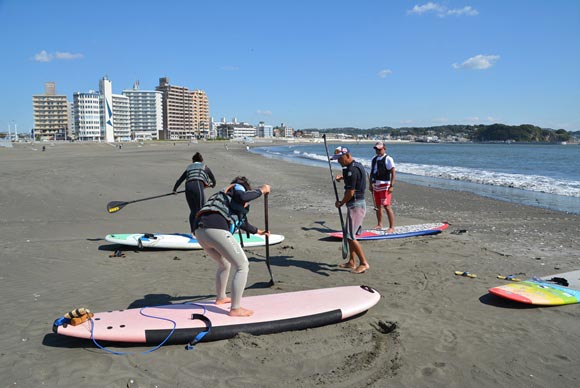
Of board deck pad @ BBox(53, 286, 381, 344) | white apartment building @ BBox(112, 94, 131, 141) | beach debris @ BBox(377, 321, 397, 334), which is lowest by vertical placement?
beach debris @ BBox(377, 321, 397, 334)

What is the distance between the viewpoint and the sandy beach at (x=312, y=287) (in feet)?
11.7

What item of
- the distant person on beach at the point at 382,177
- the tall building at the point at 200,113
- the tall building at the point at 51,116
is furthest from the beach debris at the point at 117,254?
the tall building at the point at 200,113

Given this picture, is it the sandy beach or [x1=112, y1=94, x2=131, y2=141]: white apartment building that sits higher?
[x1=112, y1=94, x2=131, y2=141]: white apartment building

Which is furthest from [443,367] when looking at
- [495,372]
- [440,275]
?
[440,275]

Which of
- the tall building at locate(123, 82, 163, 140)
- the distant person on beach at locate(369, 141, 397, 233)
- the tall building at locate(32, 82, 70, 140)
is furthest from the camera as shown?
the tall building at locate(123, 82, 163, 140)

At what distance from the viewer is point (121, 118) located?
10856 cm

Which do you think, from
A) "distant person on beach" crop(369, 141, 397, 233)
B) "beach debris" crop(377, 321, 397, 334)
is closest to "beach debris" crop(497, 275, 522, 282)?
"beach debris" crop(377, 321, 397, 334)

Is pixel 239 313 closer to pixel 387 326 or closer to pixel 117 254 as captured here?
pixel 387 326

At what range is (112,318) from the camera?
425 centimetres

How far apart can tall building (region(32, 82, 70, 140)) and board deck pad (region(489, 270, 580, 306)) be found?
118 metres

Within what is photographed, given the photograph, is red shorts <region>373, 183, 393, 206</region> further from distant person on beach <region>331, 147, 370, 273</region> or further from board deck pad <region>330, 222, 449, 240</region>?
distant person on beach <region>331, 147, 370, 273</region>

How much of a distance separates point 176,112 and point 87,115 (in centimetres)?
3699

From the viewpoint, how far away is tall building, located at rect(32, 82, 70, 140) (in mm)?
105725

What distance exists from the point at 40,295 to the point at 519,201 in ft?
46.6
